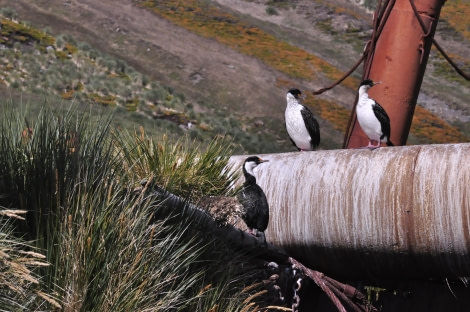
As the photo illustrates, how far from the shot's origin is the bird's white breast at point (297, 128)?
8742mm

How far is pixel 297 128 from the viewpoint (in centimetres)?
877

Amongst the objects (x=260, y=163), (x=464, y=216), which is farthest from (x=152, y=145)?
(x=464, y=216)

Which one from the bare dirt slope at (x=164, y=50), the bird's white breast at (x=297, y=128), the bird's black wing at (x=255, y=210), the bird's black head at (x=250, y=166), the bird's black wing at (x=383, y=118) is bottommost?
the bare dirt slope at (x=164, y=50)

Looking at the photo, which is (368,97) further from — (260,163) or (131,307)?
(131,307)

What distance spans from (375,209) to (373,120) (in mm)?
1520

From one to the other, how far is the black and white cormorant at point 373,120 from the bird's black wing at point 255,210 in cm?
137

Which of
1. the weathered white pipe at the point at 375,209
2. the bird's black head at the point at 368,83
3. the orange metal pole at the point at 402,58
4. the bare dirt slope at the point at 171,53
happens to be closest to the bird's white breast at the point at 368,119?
the bird's black head at the point at 368,83

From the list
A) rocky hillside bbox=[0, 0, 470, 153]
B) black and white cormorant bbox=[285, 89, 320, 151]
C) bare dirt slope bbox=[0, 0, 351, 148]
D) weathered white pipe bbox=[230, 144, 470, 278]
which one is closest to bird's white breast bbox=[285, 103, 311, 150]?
black and white cormorant bbox=[285, 89, 320, 151]

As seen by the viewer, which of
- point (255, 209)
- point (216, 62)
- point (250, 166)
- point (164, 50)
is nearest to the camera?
point (255, 209)

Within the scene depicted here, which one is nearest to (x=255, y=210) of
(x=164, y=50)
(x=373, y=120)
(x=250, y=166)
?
(x=250, y=166)

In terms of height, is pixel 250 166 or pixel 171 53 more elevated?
pixel 250 166

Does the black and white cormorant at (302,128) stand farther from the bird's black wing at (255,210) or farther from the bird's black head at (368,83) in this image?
the bird's black wing at (255,210)

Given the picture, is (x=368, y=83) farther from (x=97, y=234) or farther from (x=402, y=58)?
(x=97, y=234)

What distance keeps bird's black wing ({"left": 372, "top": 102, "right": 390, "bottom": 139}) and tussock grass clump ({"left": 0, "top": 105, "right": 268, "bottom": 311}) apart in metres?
1.84
